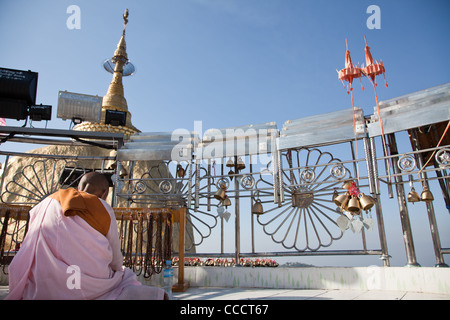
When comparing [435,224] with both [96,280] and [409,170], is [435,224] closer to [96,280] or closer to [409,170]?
[409,170]

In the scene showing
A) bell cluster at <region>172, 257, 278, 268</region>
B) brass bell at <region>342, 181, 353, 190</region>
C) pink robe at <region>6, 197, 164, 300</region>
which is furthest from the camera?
bell cluster at <region>172, 257, 278, 268</region>

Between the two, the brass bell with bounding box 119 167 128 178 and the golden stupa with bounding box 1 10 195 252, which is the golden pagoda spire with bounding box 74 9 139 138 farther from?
the brass bell with bounding box 119 167 128 178

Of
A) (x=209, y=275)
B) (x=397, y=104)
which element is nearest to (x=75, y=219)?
(x=209, y=275)

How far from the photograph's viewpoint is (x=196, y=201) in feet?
24.9

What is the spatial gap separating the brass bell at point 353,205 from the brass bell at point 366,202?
0.07 meters

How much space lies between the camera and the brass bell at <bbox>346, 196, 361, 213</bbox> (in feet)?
19.2

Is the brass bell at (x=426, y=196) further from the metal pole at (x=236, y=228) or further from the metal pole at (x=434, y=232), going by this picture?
the metal pole at (x=236, y=228)

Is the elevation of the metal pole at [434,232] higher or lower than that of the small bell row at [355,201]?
lower

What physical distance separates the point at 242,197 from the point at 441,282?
414 cm

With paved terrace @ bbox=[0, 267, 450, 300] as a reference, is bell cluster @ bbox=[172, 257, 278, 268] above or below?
above

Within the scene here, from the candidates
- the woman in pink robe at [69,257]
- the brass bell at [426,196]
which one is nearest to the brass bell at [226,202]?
the brass bell at [426,196]

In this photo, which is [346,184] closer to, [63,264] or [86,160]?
[63,264]

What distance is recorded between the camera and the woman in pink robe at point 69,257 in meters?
2.34

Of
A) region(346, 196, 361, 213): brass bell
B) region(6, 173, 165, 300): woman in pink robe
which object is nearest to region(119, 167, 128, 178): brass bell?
region(346, 196, 361, 213): brass bell
